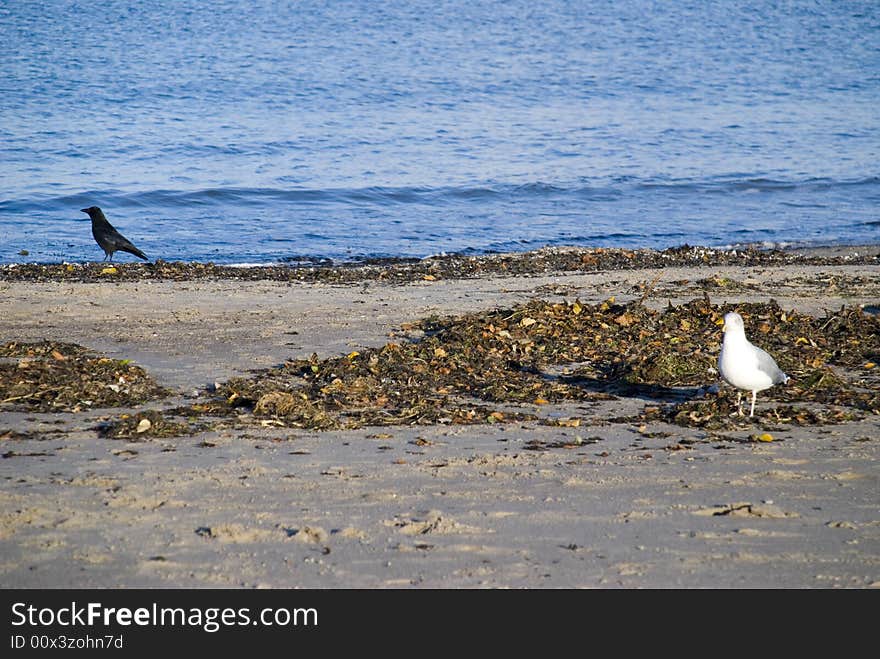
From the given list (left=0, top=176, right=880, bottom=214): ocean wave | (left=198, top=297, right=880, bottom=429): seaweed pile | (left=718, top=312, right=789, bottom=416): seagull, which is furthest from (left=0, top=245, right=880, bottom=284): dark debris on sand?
(left=718, top=312, right=789, bottom=416): seagull

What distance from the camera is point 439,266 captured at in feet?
41.5

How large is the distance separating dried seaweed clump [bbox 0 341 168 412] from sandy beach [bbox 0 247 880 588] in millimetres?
94

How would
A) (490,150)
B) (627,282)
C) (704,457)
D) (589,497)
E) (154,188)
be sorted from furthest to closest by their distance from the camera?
(490,150)
(154,188)
(627,282)
(704,457)
(589,497)

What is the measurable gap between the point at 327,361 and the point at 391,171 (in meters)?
13.8

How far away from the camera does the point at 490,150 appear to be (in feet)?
74.1

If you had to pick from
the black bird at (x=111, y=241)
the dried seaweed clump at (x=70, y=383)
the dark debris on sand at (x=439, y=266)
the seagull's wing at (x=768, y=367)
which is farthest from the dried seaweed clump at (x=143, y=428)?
the black bird at (x=111, y=241)

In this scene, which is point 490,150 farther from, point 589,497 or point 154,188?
point 589,497

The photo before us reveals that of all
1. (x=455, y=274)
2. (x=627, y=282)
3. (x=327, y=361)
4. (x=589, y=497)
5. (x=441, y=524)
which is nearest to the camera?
(x=441, y=524)

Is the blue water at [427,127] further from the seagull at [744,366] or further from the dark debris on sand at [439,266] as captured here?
the seagull at [744,366]

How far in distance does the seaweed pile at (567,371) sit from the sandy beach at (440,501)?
0.44ft

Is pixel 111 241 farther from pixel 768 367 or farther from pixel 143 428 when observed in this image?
pixel 768 367

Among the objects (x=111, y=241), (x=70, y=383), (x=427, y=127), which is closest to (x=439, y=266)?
(x=111, y=241)

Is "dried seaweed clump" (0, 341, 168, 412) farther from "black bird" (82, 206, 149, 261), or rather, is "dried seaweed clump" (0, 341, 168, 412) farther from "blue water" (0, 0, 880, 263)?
"blue water" (0, 0, 880, 263)
